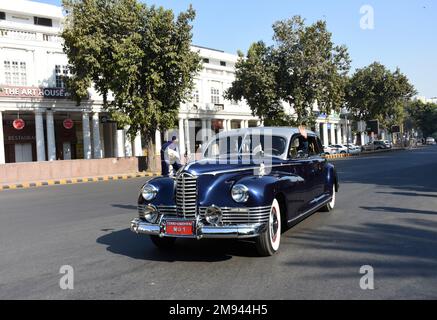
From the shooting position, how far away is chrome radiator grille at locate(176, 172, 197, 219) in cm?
563

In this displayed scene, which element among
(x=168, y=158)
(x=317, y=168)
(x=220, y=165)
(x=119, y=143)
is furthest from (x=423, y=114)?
(x=220, y=165)

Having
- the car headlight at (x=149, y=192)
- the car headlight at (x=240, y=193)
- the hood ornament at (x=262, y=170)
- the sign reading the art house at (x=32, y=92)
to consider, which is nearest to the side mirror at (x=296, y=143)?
the hood ornament at (x=262, y=170)

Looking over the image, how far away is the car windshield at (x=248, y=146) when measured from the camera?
7082mm

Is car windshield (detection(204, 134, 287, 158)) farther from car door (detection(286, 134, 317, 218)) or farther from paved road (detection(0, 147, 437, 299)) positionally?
paved road (detection(0, 147, 437, 299))

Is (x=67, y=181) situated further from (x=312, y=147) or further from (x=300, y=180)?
(x=300, y=180)

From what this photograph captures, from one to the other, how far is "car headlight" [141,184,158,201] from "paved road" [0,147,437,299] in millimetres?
796

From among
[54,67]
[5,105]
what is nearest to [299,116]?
[54,67]

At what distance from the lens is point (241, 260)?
5.61 metres

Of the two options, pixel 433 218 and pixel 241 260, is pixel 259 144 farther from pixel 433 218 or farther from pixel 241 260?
pixel 433 218

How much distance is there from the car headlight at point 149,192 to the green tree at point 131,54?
1969cm

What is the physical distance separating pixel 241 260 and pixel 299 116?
32.8 m

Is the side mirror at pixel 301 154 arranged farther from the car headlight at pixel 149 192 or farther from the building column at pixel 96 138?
the building column at pixel 96 138

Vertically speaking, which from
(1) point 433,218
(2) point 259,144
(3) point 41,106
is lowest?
(1) point 433,218
